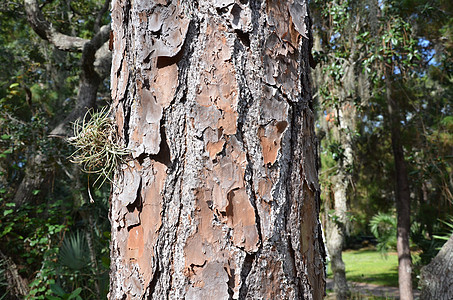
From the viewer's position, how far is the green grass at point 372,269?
34.9 feet

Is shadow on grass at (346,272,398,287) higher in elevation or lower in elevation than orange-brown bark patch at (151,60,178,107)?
lower

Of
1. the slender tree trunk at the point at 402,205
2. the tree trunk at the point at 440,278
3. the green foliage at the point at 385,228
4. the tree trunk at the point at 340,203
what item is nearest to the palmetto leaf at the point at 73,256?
the tree trunk at the point at 340,203

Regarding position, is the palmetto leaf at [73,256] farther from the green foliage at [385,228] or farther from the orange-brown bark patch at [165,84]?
the green foliage at [385,228]

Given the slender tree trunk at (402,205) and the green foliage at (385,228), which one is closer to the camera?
the slender tree trunk at (402,205)

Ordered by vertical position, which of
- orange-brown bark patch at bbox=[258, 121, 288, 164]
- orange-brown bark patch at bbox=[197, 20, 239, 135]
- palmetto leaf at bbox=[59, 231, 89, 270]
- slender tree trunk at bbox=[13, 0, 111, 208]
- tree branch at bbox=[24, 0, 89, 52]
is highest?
tree branch at bbox=[24, 0, 89, 52]

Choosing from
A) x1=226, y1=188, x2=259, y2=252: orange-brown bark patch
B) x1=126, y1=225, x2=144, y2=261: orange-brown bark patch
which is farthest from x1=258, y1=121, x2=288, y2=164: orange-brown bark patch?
x1=126, y1=225, x2=144, y2=261: orange-brown bark patch

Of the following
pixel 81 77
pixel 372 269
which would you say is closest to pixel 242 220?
pixel 81 77

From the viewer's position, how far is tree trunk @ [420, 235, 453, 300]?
12.3ft

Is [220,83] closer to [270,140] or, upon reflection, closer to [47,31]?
[270,140]

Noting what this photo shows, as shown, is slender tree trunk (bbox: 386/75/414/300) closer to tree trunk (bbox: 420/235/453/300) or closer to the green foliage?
the green foliage

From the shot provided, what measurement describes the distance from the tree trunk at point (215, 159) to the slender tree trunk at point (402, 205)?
6280 millimetres

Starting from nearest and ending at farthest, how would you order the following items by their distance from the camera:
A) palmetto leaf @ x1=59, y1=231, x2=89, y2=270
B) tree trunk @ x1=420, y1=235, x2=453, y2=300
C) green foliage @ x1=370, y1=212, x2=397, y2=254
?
1. tree trunk @ x1=420, y1=235, x2=453, y2=300
2. palmetto leaf @ x1=59, y1=231, x2=89, y2=270
3. green foliage @ x1=370, y1=212, x2=397, y2=254

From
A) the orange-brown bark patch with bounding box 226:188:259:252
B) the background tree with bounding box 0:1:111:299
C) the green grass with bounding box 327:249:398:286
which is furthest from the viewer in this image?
the green grass with bounding box 327:249:398:286

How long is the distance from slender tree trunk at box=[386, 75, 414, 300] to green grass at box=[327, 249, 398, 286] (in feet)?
11.1
